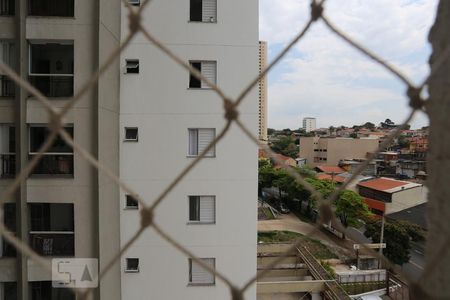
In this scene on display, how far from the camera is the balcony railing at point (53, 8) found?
16.6 feet

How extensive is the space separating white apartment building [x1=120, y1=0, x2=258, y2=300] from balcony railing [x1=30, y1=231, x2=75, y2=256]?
93cm

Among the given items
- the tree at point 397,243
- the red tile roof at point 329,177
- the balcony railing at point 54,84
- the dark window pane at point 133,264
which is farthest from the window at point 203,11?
the red tile roof at point 329,177

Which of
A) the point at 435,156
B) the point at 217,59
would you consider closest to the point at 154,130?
the point at 217,59

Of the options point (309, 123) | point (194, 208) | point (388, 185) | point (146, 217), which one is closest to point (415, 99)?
point (146, 217)

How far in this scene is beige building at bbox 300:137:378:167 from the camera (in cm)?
3256

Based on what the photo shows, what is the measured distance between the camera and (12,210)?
482cm

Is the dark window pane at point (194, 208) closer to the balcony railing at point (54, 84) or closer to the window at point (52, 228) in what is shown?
the window at point (52, 228)

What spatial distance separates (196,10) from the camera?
567 centimetres

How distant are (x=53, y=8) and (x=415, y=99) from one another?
5.54 metres

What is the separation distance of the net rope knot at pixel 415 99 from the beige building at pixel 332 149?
1242 inches

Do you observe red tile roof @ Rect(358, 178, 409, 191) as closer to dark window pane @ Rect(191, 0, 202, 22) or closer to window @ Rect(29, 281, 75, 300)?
dark window pane @ Rect(191, 0, 202, 22)

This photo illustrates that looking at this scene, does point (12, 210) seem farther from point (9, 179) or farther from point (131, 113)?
point (131, 113)

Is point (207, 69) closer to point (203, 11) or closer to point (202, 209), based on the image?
point (203, 11)

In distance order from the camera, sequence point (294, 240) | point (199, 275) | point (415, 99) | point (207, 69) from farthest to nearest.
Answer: point (294, 240)
point (199, 275)
point (207, 69)
point (415, 99)
